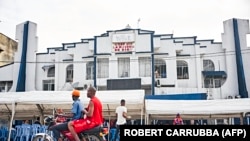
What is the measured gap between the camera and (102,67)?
73.9 ft

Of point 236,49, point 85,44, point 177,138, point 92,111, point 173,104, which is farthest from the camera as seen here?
point 85,44

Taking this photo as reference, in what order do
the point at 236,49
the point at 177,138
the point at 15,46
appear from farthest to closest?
the point at 15,46 < the point at 236,49 < the point at 177,138

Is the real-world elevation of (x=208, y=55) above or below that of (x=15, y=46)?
below

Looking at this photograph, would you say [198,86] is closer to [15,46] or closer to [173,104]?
[173,104]

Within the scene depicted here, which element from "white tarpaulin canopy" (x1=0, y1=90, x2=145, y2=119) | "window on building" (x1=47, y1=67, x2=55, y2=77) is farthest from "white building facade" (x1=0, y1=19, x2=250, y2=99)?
"white tarpaulin canopy" (x1=0, y1=90, x2=145, y2=119)

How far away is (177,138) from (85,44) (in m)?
20.4

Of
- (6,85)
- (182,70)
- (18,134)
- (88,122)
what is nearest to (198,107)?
(18,134)

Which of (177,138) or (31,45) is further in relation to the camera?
(31,45)

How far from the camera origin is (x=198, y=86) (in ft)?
70.4

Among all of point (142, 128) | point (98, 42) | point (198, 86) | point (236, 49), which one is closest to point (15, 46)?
point (98, 42)

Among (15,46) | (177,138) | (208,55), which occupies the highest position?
(15,46)

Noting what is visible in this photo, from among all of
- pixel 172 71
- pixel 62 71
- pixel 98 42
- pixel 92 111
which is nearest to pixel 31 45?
pixel 62 71

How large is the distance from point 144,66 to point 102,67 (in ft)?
9.88

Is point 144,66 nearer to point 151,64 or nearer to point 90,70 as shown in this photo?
point 151,64
